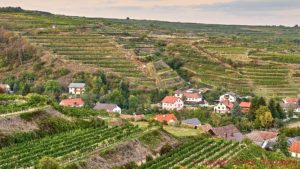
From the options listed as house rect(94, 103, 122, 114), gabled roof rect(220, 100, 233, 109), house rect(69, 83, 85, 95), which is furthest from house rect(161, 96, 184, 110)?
house rect(69, 83, 85, 95)

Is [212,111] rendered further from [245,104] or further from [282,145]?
[282,145]

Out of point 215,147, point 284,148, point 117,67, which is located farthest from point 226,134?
point 117,67

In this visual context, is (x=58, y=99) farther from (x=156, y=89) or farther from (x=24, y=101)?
(x=24, y=101)

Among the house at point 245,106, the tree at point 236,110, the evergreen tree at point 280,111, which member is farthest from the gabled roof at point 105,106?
the evergreen tree at point 280,111

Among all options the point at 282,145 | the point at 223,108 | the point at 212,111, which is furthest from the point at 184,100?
the point at 282,145

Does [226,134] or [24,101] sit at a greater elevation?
[24,101]

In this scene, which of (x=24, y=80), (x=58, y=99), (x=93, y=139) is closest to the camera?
(x=93, y=139)
